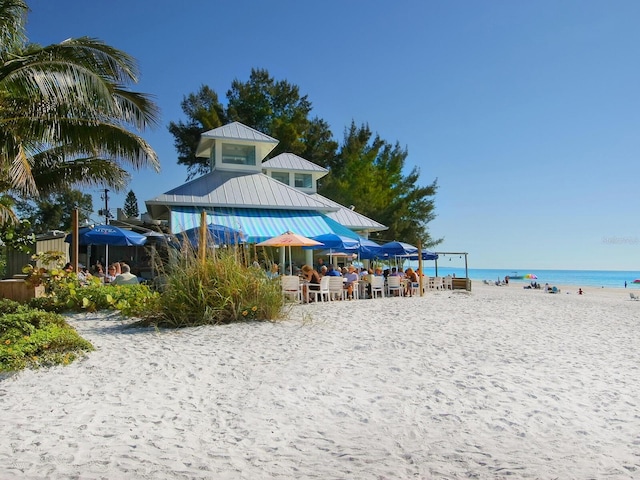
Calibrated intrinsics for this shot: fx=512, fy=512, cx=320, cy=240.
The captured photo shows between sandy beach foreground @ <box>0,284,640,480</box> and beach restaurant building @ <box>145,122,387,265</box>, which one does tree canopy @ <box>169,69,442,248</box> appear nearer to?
beach restaurant building @ <box>145,122,387,265</box>

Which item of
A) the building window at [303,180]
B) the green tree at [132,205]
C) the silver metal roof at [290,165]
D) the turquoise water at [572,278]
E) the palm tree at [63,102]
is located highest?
the green tree at [132,205]

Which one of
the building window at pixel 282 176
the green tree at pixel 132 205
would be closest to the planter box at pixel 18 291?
the building window at pixel 282 176

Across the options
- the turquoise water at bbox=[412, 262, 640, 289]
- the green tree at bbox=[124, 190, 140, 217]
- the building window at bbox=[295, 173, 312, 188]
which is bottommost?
the turquoise water at bbox=[412, 262, 640, 289]

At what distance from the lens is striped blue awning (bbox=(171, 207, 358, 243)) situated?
16781 millimetres

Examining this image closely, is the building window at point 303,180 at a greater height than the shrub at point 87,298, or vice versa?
the building window at point 303,180

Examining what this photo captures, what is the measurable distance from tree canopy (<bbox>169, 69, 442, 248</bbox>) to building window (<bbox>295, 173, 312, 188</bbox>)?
9.19 meters

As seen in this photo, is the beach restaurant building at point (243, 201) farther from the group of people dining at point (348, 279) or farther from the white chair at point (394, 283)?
the white chair at point (394, 283)

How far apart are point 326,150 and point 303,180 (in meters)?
12.8

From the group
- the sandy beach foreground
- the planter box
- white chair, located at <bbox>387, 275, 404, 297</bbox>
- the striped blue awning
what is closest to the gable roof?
the striped blue awning

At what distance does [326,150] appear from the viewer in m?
38.5

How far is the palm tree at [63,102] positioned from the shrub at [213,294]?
3.22 metres

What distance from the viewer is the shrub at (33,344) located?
19.5 feet

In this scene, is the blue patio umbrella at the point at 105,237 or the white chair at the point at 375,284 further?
the white chair at the point at 375,284

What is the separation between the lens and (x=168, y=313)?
9039 millimetres
